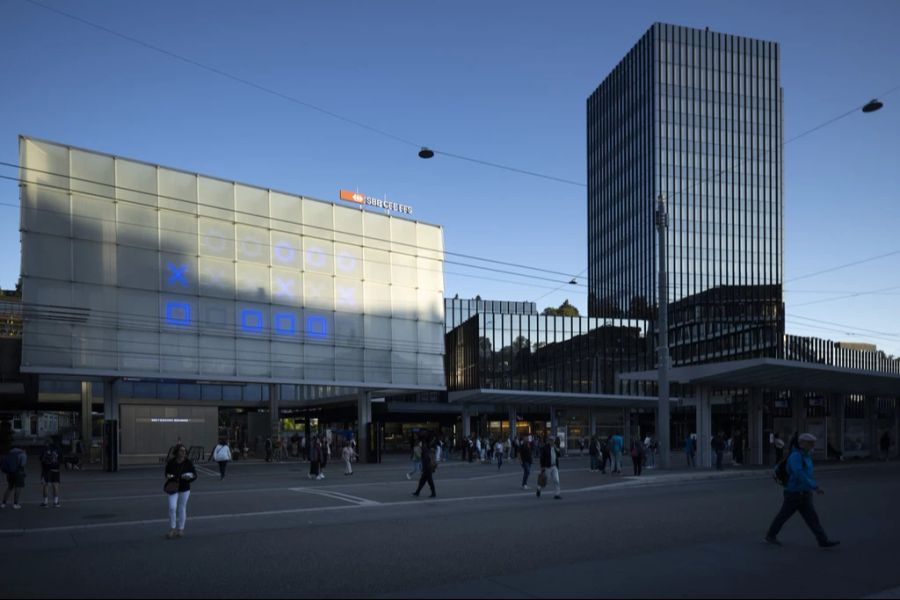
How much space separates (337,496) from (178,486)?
345 inches

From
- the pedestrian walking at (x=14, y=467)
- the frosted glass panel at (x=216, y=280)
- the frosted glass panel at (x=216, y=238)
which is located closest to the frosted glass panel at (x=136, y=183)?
the frosted glass panel at (x=216, y=280)

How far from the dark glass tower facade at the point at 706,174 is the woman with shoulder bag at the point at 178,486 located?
10228 centimetres

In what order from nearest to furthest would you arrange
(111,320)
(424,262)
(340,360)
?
1. (111,320)
2. (340,360)
3. (424,262)

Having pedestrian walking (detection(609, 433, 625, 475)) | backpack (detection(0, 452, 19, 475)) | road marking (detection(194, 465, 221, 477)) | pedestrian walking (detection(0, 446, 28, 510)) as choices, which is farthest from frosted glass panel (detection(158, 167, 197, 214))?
pedestrian walking (detection(609, 433, 625, 475))

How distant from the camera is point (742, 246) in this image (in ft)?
373

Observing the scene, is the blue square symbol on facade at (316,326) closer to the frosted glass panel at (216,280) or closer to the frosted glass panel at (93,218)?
the frosted glass panel at (216,280)

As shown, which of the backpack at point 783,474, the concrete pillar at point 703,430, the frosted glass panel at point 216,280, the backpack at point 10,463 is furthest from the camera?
the concrete pillar at point 703,430

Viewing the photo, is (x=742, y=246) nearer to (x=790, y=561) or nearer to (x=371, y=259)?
(x=371, y=259)

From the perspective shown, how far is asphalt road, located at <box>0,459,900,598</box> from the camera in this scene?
8969 mm

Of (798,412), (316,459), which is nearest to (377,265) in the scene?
(316,459)

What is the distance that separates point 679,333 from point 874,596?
347 ft

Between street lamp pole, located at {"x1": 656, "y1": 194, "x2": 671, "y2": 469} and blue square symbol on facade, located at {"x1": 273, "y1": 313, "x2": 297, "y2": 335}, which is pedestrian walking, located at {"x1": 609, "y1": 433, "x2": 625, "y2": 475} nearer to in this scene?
street lamp pole, located at {"x1": 656, "y1": 194, "x2": 671, "y2": 469}

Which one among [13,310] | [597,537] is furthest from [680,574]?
[13,310]

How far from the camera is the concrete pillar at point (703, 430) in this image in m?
33.7
